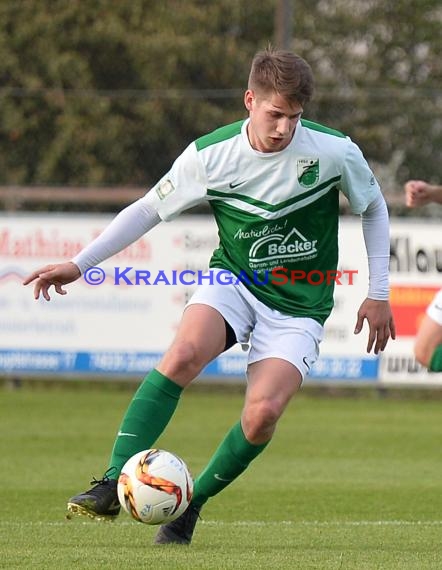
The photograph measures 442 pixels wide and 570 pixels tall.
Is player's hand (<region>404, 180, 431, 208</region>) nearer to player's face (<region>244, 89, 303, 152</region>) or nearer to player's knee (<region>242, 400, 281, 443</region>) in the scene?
player's face (<region>244, 89, 303, 152</region>)

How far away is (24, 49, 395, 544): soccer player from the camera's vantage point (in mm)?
6230

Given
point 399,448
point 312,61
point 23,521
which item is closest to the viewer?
point 23,521

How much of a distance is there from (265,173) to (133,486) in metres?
1.52

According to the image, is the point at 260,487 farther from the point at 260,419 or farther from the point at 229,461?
the point at 260,419

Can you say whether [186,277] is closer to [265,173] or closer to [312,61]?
[312,61]

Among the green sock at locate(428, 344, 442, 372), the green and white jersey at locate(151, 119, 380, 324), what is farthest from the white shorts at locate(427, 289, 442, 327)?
the green and white jersey at locate(151, 119, 380, 324)

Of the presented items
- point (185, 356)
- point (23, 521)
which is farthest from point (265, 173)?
point (23, 521)

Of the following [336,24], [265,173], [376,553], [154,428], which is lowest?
[376,553]

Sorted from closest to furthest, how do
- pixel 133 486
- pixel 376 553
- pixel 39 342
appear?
pixel 133 486, pixel 376 553, pixel 39 342

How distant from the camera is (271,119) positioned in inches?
245

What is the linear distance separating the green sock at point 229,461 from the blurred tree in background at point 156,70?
11.3 meters

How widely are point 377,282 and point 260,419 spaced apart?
841mm

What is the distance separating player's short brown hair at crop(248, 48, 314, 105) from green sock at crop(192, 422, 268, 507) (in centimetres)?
147

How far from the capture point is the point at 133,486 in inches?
234
